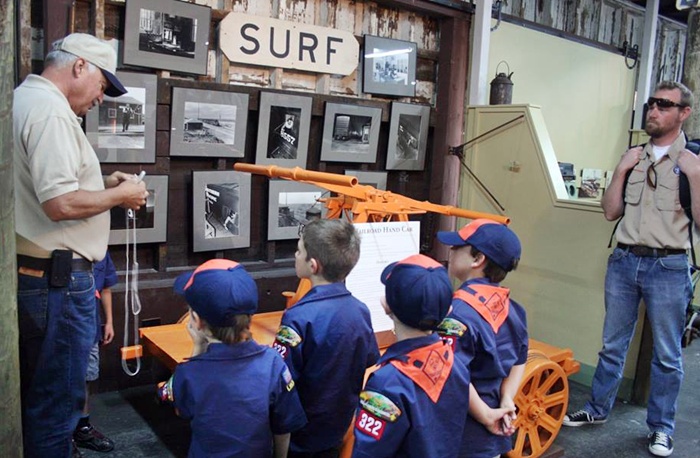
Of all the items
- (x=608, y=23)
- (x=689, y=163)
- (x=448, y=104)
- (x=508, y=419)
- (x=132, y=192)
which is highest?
(x=608, y=23)

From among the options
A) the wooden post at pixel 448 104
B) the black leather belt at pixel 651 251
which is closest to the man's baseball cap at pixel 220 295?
the black leather belt at pixel 651 251

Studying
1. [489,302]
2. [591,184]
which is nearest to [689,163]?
Result: [489,302]

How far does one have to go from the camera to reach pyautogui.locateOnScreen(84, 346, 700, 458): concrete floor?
10.1 ft

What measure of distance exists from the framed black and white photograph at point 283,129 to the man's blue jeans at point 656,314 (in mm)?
2162

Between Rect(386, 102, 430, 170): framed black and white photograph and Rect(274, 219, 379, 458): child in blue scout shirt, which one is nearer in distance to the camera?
Rect(274, 219, 379, 458): child in blue scout shirt

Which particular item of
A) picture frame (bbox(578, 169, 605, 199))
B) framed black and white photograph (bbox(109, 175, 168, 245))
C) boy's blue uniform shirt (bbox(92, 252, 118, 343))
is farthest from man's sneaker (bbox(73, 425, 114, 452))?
picture frame (bbox(578, 169, 605, 199))

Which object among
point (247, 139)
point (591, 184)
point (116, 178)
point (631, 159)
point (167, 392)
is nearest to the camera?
point (167, 392)

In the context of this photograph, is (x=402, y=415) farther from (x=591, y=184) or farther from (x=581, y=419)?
(x=591, y=184)

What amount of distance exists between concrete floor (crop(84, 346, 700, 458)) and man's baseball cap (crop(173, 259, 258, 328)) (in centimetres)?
156

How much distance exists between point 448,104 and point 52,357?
3779 millimetres

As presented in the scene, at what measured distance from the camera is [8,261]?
1690 millimetres

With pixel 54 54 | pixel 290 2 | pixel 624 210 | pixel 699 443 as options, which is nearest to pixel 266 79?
pixel 290 2

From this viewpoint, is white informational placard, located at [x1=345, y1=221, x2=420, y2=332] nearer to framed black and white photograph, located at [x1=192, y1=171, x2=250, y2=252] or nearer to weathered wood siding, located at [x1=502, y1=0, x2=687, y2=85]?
framed black and white photograph, located at [x1=192, y1=171, x2=250, y2=252]

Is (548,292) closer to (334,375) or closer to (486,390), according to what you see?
(486,390)
